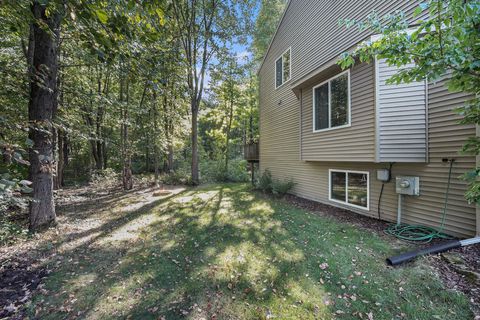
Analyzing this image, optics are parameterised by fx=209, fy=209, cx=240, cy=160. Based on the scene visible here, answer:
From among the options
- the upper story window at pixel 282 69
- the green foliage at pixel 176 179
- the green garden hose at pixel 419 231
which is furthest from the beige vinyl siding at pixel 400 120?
the green foliage at pixel 176 179

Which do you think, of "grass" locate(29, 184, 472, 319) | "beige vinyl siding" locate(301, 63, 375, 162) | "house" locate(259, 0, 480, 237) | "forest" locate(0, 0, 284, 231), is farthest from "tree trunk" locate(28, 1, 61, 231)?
"beige vinyl siding" locate(301, 63, 375, 162)

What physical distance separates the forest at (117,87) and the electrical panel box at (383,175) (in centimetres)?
501

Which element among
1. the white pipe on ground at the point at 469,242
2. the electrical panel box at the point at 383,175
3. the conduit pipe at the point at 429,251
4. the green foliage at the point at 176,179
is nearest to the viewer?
the conduit pipe at the point at 429,251

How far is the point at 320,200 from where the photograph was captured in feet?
24.7

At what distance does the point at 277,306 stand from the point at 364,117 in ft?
15.3

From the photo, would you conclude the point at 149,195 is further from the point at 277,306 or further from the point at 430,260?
the point at 430,260

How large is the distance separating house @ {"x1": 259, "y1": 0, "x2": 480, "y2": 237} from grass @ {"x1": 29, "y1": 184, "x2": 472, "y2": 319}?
1.47 metres

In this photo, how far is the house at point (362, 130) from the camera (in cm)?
419

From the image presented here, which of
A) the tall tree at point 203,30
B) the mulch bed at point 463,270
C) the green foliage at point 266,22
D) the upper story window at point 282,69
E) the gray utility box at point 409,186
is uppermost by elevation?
the green foliage at point 266,22

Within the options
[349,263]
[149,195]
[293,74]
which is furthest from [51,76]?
[293,74]

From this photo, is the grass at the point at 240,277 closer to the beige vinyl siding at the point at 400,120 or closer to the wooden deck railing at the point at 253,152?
the beige vinyl siding at the point at 400,120

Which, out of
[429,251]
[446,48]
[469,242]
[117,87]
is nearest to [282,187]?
[429,251]

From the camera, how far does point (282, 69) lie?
9.92 meters

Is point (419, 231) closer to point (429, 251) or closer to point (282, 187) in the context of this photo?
point (429, 251)
